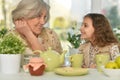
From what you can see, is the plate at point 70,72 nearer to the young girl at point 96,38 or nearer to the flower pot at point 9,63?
the flower pot at point 9,63

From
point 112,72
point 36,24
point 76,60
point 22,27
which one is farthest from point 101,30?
point 112,72

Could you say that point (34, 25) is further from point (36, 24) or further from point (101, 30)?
point (101, 30)

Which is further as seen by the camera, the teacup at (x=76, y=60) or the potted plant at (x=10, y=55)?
the teacup at (x=76, y=60)

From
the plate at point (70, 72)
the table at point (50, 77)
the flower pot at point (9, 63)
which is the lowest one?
the table at point (50, 77)

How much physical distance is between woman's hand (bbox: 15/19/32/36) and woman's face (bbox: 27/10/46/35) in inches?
1.8

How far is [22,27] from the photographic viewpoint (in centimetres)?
247

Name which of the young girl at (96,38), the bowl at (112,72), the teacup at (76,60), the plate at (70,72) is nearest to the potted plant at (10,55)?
the plate at (70,72)

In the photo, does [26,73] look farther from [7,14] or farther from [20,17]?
[7,14]

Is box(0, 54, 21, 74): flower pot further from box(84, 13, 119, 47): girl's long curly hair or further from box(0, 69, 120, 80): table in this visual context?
box(84, 13, 119, 47): girl's long curly hair

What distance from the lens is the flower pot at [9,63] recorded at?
1.46 metres

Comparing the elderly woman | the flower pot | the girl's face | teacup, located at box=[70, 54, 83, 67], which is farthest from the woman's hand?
the flower pot

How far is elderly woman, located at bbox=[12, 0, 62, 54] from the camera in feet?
7.97

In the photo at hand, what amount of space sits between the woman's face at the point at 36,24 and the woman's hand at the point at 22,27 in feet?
0.15

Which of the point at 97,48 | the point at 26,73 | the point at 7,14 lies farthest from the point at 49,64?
the point at 7,14
